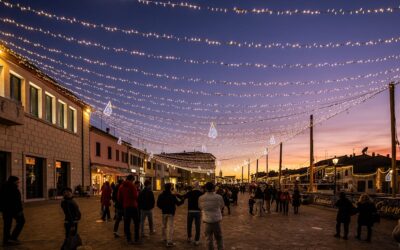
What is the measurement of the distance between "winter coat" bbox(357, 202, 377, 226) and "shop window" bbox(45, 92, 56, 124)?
2348cm

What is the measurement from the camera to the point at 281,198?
2367cm

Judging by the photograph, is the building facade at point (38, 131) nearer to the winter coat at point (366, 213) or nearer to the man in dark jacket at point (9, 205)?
the man in dark jacket at point (9, 205)

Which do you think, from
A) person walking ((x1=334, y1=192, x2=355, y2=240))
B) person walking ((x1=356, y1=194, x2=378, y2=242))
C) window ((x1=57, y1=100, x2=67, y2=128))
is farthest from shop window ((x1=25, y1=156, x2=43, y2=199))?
person walking ((x1=356, y1=194, x2=378, y2=242))

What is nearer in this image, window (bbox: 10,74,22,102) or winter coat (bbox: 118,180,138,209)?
winter coat (bbox: 118,180,138,209)

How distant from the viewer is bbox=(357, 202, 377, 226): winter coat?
12711mm

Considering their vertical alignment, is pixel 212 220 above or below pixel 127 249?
above

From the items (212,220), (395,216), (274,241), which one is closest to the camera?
(212,220)

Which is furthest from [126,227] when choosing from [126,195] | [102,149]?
[102,149]

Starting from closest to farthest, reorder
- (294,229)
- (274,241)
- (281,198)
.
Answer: (274,241) < (294,229) < (281,198)

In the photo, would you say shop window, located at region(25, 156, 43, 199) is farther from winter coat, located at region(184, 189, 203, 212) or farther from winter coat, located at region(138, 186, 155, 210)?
winter coat, located at region(184, 189, 203, 212)

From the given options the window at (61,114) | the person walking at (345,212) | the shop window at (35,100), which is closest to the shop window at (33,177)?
the shop window at (35,100)

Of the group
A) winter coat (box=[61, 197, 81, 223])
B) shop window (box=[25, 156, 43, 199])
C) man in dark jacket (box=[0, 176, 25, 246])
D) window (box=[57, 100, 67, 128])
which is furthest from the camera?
window (box=[57, 100, 67, 128])

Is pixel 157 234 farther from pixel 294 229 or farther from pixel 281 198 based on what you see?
pixel 281 198

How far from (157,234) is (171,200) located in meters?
2.37
